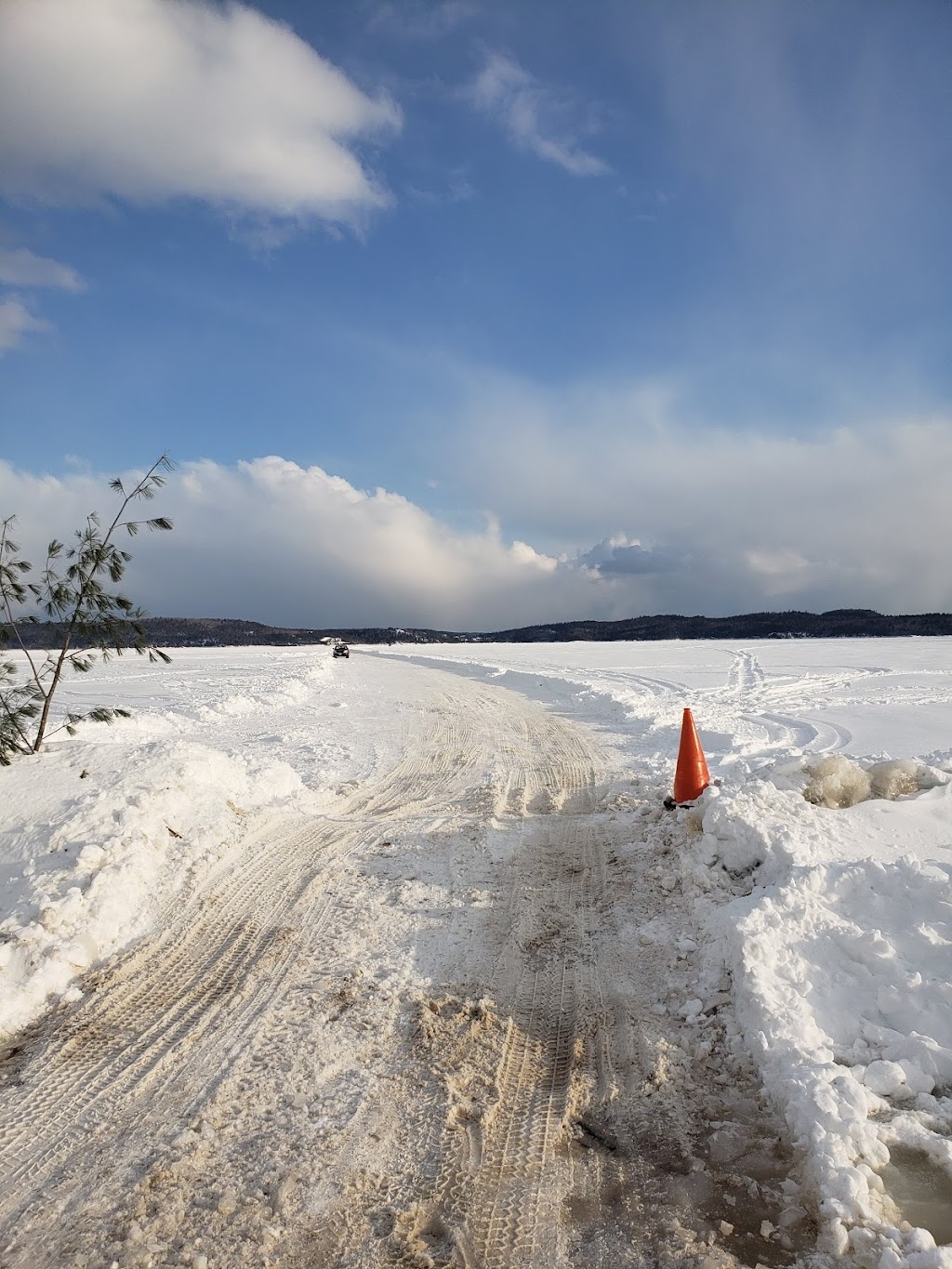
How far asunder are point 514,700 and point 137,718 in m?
8.66

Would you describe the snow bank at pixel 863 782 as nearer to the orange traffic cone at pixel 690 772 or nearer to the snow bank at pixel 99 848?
the orange traffic cone at pixel 690 772

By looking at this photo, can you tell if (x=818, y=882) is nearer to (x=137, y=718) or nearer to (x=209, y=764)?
(x=209, y=764)

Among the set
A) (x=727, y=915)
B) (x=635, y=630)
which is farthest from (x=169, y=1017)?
(x=635, y=630)

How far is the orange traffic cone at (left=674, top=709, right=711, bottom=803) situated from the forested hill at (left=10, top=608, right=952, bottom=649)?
61545 millimetres

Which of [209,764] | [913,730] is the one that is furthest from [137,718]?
[913,730]

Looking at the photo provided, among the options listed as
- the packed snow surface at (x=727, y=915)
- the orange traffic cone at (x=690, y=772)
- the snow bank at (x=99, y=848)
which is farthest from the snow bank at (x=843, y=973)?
the snow bank at (x=99, y=848)

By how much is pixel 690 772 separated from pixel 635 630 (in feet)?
259

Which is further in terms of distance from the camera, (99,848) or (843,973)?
(99,848)

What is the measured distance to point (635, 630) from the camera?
83.9m

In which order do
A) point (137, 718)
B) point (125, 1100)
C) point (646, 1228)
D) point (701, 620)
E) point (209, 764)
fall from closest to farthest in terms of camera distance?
point (646, 1228) → point (125, 1100) → point (209, 764) → point (137, 718) → point (701, 620)

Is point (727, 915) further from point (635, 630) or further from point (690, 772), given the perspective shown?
point (635, 630)

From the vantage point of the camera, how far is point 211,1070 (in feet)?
11.3

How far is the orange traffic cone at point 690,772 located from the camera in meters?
6.93

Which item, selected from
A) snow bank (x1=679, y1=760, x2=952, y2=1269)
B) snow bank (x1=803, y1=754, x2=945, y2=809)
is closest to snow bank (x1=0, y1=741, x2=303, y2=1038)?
snow bank (x1=679, y1=760, x2=952, y2=1269)
